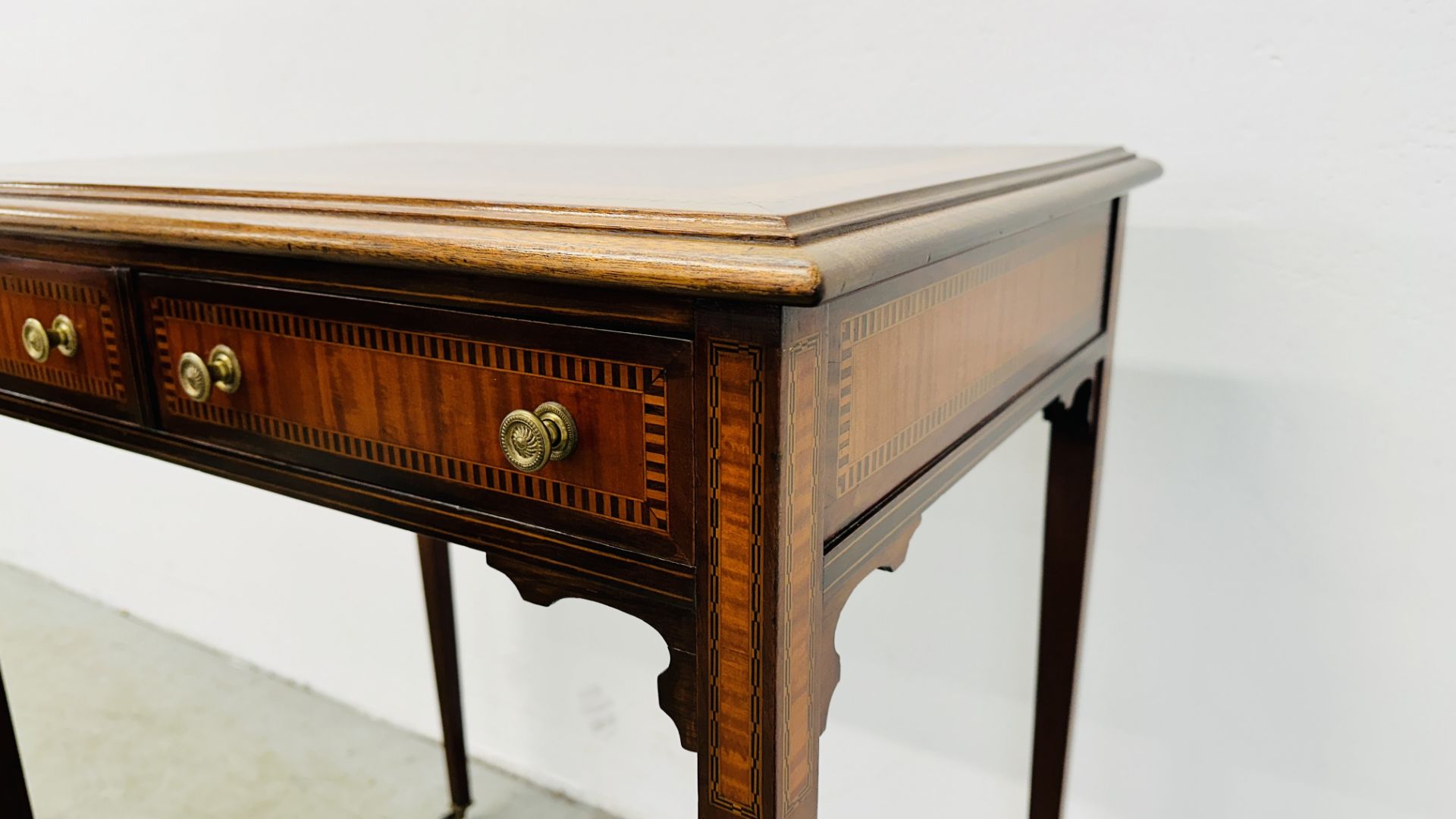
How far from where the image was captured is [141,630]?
1.89 meters

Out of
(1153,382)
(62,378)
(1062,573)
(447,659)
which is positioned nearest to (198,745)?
(447,659)

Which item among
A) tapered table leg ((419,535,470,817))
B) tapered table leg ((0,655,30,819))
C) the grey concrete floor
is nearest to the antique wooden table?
tapered table leg ((0,655,30,819))

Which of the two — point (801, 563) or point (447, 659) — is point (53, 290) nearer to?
point (801, 563)

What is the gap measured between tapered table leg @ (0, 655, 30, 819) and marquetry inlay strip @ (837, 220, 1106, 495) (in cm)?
88

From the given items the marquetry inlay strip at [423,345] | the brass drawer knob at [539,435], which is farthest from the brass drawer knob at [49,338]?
the brass drawer knob at [539,435]

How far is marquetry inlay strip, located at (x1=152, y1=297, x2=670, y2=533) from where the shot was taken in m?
0.48

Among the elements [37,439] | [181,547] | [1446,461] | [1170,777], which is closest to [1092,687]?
[1170,777]

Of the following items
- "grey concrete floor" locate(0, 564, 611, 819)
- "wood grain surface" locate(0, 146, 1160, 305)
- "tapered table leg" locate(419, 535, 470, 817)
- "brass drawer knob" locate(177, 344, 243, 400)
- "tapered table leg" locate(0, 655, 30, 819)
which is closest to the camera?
"wood grain surface" locate(0, 146, 1160, 305)

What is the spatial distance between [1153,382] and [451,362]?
27.9 inches

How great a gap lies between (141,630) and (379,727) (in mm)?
570

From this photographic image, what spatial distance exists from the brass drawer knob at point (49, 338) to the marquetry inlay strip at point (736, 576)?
502mm

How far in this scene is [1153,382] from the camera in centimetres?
101

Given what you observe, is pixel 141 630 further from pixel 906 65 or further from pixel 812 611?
pixel 812 611

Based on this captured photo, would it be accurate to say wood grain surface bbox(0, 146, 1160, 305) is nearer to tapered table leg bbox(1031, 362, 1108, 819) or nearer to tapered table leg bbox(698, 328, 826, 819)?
tapered table leg bbox(698, 328, 826, 819)
